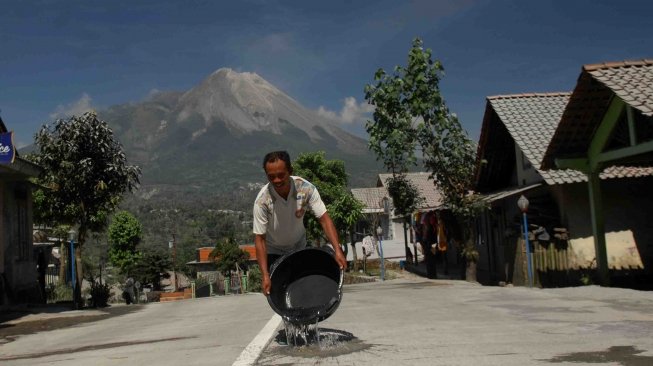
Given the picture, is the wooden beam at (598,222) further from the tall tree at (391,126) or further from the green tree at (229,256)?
the green tree at (229,256)

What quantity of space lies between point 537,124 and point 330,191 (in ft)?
87.3

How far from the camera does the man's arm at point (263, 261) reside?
5.17 meters

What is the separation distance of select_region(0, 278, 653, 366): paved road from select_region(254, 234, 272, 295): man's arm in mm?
517

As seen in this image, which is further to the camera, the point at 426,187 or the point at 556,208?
the point at 426,187

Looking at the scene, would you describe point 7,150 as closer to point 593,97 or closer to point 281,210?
point 281,210

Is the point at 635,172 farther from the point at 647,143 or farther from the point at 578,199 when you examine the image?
the point at 647,143

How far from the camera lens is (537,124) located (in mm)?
19047

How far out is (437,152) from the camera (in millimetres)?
20438

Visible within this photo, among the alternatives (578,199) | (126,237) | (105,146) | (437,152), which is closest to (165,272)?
(126,237)

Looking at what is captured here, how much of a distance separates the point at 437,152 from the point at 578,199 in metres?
4.78

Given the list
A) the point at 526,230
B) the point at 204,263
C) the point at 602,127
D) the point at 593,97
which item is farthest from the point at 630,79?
the point at 204,263

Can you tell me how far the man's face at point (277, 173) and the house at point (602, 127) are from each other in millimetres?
7255

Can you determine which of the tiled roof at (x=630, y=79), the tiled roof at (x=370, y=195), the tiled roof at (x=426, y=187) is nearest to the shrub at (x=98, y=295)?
the tiled roof at (x=630, y=79)

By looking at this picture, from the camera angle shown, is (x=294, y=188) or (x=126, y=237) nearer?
(x=294, y=188)
